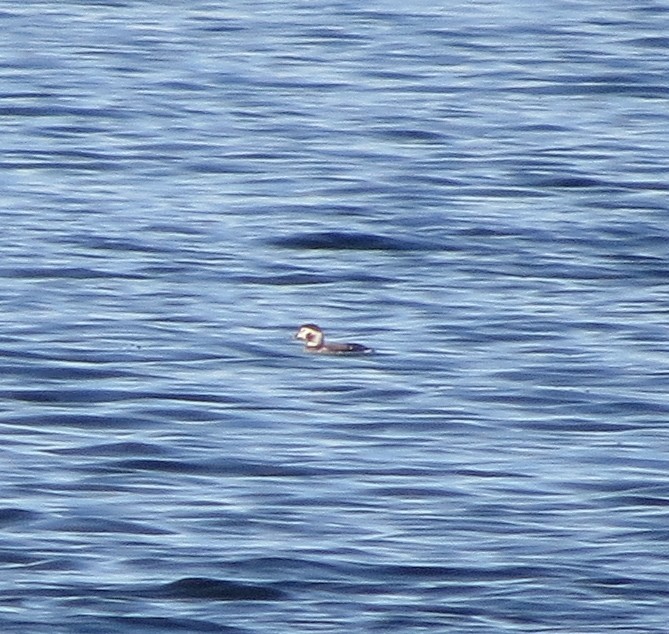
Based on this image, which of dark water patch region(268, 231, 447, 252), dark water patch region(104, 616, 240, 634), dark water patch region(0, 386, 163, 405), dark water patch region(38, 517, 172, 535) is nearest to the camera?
dark water patch region(104, 616, 240, 634)

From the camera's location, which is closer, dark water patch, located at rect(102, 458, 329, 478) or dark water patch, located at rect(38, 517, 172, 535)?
dark water patch, located at rect(38, 517, 172, 535)

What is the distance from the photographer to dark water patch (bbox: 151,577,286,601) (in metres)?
8.48

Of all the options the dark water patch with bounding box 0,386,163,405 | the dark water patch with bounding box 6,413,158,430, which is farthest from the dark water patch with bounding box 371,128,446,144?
the dark water patch with bounding box 6,413,158,430

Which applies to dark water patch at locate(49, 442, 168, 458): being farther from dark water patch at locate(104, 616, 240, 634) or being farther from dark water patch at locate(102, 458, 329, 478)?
dark water patch at locate(104, 616, 240, 634)

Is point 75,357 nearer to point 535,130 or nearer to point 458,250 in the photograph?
point 458,250

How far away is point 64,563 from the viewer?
28.7 ft

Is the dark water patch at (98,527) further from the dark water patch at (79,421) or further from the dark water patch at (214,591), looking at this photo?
the dark water patch at (79,421)

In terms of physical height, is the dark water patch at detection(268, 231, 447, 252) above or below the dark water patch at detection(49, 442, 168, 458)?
below

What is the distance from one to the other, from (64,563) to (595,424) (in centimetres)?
268

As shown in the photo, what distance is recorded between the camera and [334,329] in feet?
39.5

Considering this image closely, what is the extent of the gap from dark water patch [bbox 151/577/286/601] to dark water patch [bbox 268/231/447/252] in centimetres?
529

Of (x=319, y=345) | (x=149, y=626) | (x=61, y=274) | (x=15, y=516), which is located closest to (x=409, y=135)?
(x=61, y=274)

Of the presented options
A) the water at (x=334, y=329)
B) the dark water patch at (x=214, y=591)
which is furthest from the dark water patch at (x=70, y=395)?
the dark water patch at (x=214, y=591)

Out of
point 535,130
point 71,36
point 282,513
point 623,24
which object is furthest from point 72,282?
point 623,24
